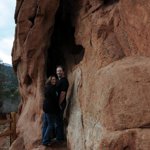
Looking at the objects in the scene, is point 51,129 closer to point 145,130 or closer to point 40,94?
point 40,94

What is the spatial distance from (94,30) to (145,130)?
11.2 ft

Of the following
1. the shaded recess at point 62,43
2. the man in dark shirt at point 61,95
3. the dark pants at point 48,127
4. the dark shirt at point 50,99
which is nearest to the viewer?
the dark shirt at point 50,99

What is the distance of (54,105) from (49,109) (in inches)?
6.0

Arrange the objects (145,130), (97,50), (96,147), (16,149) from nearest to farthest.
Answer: (145,130)
(96,147)
(97,50)
(16,149)

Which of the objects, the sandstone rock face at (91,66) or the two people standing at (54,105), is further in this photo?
the two people standing at (54,105)

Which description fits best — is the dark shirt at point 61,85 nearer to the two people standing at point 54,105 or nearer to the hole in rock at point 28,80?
the two people standing at point 54,105

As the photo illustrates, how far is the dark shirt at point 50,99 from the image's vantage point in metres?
8.17

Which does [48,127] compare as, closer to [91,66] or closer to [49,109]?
[49,109]

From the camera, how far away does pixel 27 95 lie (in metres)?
11.1

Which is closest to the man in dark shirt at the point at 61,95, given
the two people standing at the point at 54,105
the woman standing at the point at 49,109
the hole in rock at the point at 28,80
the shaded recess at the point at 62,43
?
the two people standing at the point at 54,105

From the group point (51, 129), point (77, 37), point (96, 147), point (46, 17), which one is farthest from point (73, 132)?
point (46, 17)

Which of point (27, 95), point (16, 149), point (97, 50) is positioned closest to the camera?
point (97, 50)

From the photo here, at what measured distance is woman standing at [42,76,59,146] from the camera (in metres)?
8.20

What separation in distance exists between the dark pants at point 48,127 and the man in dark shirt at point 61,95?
4.5 inches
